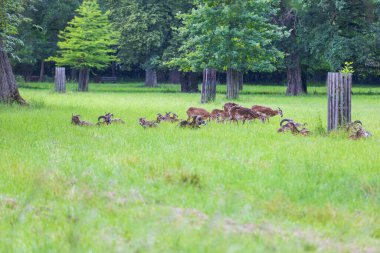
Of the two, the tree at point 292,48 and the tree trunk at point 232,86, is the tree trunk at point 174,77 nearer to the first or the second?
the tree at point 292,48

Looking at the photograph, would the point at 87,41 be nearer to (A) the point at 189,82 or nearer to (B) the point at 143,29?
(B) the point at 143,29

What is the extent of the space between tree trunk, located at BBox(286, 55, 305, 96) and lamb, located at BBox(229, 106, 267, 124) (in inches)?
916

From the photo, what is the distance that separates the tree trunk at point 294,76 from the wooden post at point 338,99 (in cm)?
2591

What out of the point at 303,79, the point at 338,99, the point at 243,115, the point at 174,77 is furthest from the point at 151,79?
the point at 338,99

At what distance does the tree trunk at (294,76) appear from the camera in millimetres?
37406

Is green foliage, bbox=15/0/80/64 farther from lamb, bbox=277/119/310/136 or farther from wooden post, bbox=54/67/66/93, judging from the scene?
lamb, bbox=277/119/310/136


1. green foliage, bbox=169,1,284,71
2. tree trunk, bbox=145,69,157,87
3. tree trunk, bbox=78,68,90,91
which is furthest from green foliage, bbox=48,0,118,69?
green foliage, bbox=169,1,284,71

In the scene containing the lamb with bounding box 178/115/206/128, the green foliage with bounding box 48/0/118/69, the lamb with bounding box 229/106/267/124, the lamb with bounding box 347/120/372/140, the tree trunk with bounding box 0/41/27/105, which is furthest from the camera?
the green foliage with bounding box 48/0/118/69

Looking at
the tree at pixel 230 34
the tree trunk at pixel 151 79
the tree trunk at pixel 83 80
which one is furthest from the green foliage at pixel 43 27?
the tree at pixel 230 34

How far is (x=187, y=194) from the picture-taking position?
5957 millimetres

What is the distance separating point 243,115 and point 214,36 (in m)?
15.6

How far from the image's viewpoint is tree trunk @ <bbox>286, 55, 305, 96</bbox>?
37.4m

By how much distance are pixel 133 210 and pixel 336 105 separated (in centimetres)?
739

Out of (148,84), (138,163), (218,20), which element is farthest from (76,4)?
(138,163)
